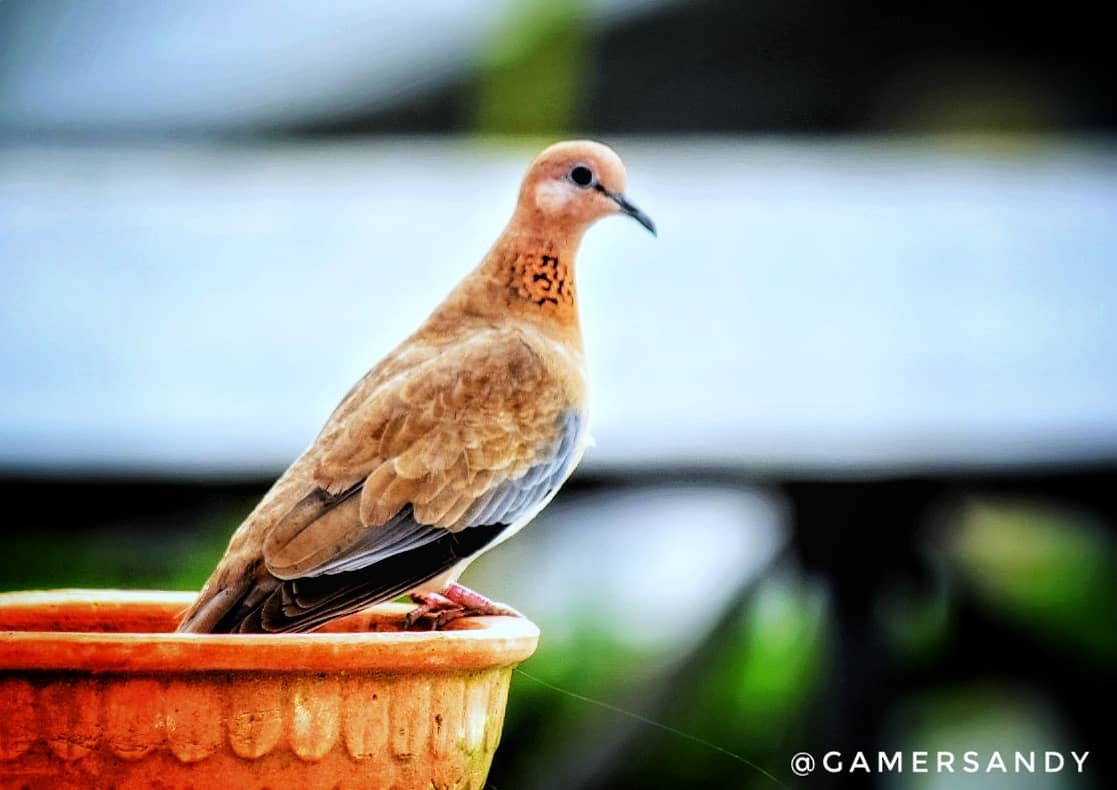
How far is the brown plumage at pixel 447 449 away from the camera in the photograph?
93cm

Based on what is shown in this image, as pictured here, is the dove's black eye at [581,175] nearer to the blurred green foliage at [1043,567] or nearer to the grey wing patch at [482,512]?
the grey wing patch at [482,512]

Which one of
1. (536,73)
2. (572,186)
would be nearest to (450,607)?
(572,186)

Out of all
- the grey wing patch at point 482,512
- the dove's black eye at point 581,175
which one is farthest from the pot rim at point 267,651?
the dove's black eye at point 581,175

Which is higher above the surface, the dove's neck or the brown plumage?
the dove's neck

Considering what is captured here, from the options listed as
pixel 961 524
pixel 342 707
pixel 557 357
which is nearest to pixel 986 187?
pixel 961 524

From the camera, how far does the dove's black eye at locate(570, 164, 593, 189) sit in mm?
1190

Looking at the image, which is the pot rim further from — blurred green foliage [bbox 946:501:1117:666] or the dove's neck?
blurred green foliage [bbox 946:501:1117:666]

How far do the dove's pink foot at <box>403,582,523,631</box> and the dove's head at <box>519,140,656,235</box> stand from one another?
324mm

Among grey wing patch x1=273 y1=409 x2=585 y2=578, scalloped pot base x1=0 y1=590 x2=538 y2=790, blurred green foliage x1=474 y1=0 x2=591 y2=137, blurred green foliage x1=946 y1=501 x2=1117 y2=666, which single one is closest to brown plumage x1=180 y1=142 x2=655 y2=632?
grey wing patch x1=273 y1=409 x2=585 y2=578

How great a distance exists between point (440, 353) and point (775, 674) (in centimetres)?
75

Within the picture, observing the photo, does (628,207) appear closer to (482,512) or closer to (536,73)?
(482,512)

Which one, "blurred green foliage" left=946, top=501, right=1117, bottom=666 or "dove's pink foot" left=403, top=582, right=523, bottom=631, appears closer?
"dove's pink foot" left=403, top=582, right=523, bottom=631

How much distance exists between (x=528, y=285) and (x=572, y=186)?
0.09m

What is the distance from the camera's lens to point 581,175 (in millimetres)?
1194
